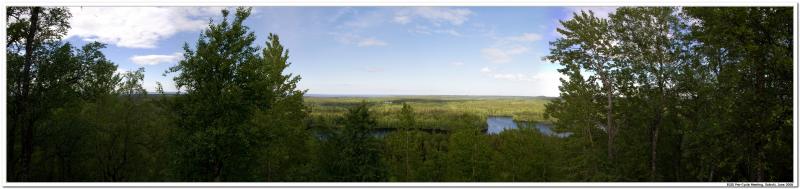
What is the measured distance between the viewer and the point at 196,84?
11.3m

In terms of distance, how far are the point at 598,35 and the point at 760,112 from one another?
4.31 m

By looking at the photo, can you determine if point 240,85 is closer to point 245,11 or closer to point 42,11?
point 245,11

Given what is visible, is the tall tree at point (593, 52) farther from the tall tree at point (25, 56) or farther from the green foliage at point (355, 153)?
the tall tree at point (25, 56)

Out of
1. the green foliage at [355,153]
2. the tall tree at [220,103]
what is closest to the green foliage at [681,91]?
the green foliage at [355,153]

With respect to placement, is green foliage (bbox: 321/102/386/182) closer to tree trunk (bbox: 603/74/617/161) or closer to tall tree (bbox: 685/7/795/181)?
tree trunk (bbox: 603/74/617/161)

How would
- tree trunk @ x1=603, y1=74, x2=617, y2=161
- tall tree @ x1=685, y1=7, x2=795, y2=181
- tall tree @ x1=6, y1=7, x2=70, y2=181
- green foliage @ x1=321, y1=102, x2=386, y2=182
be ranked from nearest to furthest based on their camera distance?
1. tall tree @ x1=685, y1=7, x2=795, y2=181
2. tall tree @ x1=6, y1=7, x2=70, y2=181
3. tree trunk @ x1=603, y1=74, x2=617, y2=161
4. green foliage @ x1=321, y1=102, x2=386, y2=182

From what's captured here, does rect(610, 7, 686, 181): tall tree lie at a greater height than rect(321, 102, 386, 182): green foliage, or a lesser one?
greater

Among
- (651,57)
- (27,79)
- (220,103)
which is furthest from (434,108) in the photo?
(27,79)

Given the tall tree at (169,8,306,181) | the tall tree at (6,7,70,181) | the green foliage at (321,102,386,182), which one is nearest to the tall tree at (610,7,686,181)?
the green foliage at (321,102,386,182)

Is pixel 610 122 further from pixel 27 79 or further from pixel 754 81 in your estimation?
pixel 27 79

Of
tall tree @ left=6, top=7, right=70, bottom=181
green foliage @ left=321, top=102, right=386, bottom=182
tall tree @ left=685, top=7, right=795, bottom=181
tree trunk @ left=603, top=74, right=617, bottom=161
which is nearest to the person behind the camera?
tall tree @ left=685, top=7, right=795, bottom=181

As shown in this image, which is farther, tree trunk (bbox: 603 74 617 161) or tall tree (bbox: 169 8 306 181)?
tree trunk (bbox: 603 74 617 161)
